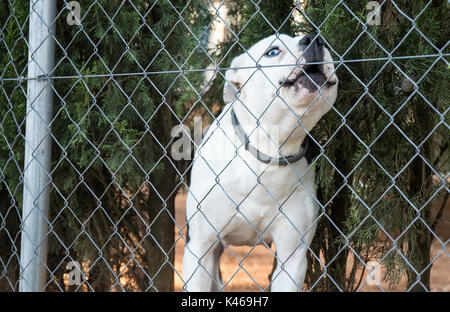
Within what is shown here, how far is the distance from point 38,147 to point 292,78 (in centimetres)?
100

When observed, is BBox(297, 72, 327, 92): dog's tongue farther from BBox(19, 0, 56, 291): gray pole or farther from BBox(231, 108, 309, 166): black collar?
BBox(19, 0, 56, 291): gray pole

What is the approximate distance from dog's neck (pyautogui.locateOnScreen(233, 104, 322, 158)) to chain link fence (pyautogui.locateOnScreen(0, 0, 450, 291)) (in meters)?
0.09

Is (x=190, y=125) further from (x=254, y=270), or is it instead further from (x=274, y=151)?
(x=254, y=270)

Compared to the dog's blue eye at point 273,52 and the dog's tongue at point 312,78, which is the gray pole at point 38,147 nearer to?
the dog's blue eye at point 273,52

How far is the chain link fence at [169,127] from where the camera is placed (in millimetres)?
2045

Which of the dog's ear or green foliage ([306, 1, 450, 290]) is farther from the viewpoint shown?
the dog's ear

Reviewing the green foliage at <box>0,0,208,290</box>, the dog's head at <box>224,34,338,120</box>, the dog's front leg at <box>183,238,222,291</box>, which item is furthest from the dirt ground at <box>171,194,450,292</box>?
the dog's head at <box>224,34,338,120</box>

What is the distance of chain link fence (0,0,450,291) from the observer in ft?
6.71

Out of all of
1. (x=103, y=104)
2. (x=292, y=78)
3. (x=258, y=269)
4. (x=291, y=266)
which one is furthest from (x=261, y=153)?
(x=258, y=269)

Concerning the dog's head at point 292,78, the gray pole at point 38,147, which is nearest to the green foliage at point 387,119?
the dog's head at point 292,78

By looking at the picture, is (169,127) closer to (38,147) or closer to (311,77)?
(38,147)

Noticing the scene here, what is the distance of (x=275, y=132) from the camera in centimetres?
222

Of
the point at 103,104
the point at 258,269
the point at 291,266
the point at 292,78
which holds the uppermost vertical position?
the point at 292,78
